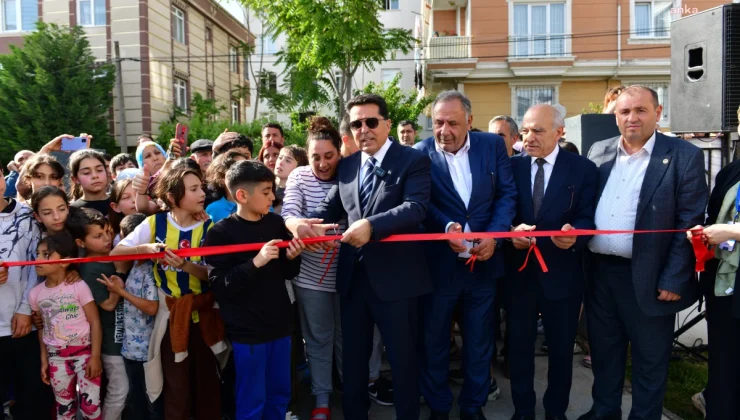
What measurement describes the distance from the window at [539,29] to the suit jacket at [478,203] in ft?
59.2

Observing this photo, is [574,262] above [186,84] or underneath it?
underneath

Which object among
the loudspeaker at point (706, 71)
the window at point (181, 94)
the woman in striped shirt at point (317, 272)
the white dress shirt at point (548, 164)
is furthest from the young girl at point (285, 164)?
the window at point (181, 94)

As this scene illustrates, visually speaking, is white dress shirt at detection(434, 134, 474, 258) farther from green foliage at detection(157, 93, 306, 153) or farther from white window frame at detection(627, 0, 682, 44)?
white window frame at detection(627, 0, 682, 44)

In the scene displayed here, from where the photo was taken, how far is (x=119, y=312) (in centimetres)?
374

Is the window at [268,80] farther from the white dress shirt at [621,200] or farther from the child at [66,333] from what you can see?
the white dress shirt at [621,200]

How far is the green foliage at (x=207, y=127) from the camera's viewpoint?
1756 cm

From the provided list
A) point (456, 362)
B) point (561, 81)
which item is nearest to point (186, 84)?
point (561, 81)

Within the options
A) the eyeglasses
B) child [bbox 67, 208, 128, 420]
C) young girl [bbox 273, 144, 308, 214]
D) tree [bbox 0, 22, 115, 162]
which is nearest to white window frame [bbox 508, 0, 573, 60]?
tree [bbox 0, 22, 115, 162]

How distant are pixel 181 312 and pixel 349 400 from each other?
4.14ft

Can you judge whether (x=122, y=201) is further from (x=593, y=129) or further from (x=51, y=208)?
(x=593, y=129)

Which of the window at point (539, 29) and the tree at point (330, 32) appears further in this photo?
the window at point (539, 29)

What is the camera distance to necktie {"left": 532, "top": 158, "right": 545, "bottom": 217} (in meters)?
3.85

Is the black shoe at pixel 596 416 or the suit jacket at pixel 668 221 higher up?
the suit jacket at pixel 668 221

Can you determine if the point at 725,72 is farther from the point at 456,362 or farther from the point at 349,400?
the point at 349,400
